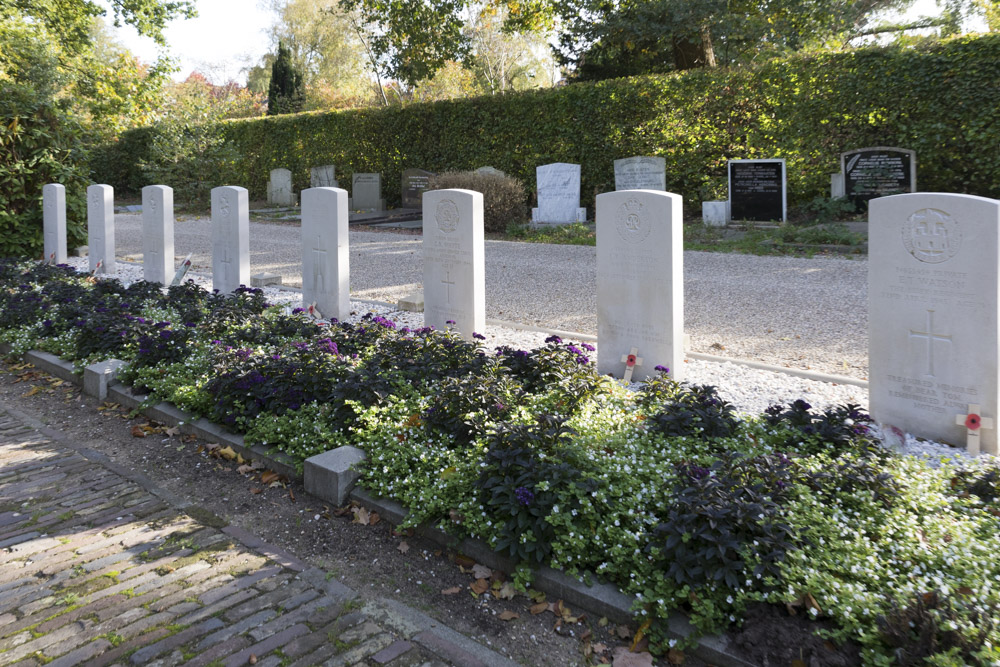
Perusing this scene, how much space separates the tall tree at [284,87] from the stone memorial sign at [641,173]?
22259 mm

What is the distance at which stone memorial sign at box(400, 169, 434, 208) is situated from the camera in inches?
907

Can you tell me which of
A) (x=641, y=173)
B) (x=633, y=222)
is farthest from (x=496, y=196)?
(x=633, y=222)

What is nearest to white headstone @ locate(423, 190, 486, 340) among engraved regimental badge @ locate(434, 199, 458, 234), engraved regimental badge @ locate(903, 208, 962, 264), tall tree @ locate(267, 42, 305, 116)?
→ engraved regimental badge @ locate(434, 199, 458, 234)

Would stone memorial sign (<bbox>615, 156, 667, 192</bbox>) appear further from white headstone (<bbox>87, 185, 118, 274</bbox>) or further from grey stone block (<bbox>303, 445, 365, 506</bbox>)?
grey stone block (<bbox>303, 445, 365, 506</bbox>)

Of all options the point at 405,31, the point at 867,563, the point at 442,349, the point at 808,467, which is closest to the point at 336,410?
the point at 442,349

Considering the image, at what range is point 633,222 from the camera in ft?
19.6

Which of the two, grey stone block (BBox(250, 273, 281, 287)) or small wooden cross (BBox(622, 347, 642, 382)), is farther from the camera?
grey stone block (BBox(250, 273, 281, 287))

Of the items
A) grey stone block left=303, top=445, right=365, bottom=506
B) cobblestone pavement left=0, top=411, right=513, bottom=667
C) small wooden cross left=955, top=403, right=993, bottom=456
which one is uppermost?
small wooden cross left=955, top=403, right=993, bottom=456

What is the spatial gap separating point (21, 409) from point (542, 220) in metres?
12.5

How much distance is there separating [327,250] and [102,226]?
5.82 m

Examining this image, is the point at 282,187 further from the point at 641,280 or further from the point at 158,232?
the point at 641,280

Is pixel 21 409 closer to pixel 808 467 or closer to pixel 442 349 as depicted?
pixel 442 349

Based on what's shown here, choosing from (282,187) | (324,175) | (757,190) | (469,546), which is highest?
(324,175)

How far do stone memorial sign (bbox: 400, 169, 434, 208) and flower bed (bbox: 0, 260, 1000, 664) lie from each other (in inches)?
671
